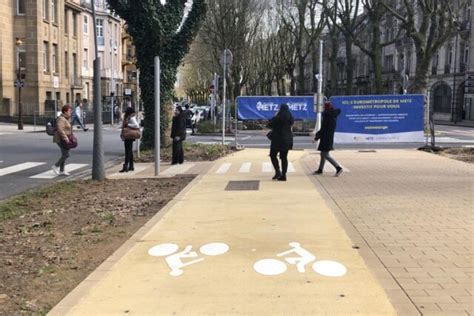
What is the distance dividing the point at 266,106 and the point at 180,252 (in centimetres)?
1669

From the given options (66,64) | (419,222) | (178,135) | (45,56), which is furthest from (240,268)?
(66,64)

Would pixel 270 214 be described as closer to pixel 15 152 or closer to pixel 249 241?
pixel 249 241

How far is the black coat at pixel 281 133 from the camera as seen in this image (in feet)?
39.8

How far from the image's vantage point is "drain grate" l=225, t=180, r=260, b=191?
10930mm

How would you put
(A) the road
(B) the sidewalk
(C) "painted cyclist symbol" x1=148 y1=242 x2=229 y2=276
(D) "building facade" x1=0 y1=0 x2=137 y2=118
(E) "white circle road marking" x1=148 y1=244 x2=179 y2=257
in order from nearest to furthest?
(B) the sidewalk → (C) "painted cyclist symbol" x1=148 y1=242 x2=229 y2=276 → (E) "white circle road marking" x1=148 y1=244 x2=179 y2=257 → (A) the road → (D) "building facade" x1=0 y1=0 x2=137 y2=118

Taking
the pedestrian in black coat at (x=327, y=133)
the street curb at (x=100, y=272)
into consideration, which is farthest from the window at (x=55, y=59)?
the street curb at (x=100, y=272)

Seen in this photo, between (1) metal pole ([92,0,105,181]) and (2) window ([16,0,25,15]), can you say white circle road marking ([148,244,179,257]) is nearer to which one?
(1) metal pole ([92,0,105,181])

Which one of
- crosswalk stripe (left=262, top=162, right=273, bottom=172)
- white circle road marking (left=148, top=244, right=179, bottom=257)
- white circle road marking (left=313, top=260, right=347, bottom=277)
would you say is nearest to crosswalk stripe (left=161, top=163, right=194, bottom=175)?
crosswalk stripe (left=262, top=162, right=273, bottom=172)

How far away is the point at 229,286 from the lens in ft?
16.8

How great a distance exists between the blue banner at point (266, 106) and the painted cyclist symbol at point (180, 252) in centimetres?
1630

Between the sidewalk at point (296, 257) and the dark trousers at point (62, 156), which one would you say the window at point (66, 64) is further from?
the sidewalk at point (296, 257)

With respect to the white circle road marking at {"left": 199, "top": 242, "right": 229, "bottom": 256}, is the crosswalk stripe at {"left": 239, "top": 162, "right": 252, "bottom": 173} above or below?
below

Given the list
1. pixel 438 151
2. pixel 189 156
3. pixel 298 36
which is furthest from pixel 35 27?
pixel 438 151

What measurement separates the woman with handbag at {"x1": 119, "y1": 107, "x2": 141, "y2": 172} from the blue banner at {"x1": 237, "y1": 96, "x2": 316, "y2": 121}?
8.11 metres
